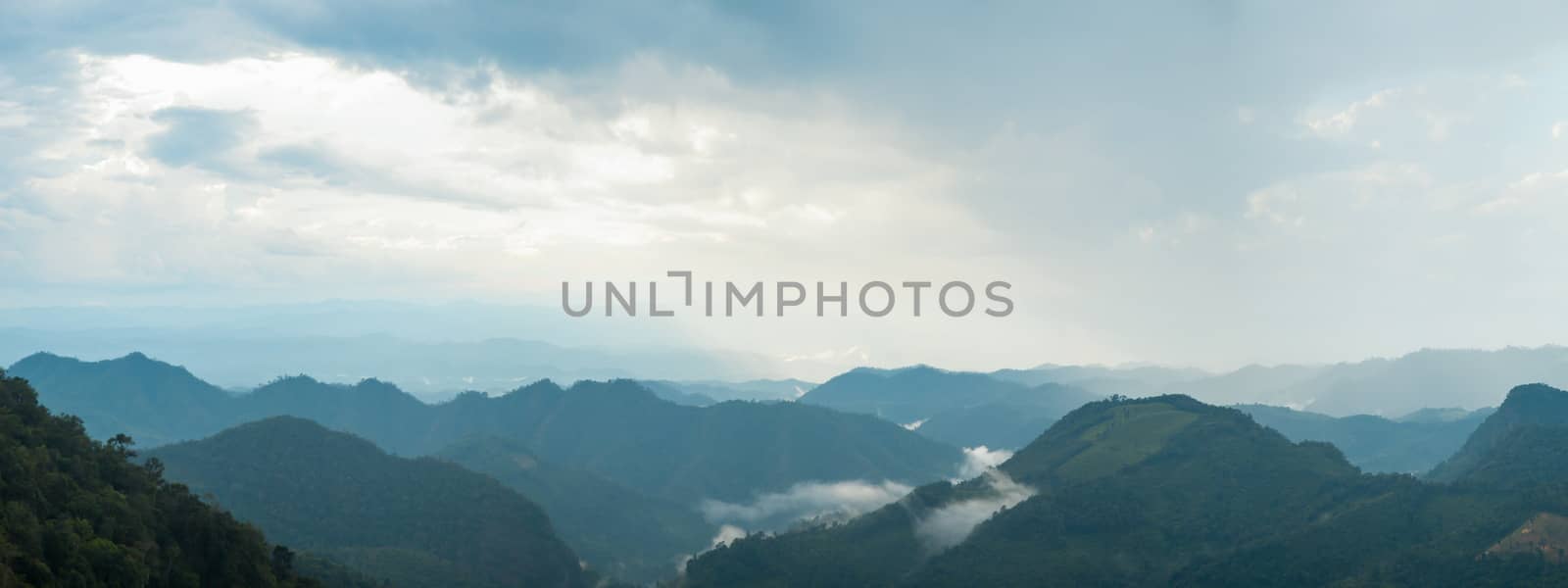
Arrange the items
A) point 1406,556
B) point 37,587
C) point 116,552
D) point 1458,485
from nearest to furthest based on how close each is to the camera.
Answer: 1. point 37,587
2. point 116,552
3. point 1406,556
4. point 1458,485

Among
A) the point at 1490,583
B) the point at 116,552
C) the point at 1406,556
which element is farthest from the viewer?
the point at 1406,556

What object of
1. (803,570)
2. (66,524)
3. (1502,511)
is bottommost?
(803,570)

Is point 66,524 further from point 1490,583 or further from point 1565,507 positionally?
point 1565,507

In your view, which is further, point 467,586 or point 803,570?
point 803,570

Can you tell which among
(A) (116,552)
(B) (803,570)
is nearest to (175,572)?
(A) (116,552)

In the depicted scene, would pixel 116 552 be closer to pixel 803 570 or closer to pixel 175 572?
pixel 175 572

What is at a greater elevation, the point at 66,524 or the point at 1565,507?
the point at 66,524

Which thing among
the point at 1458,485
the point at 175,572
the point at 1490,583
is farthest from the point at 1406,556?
the point at 175,572
